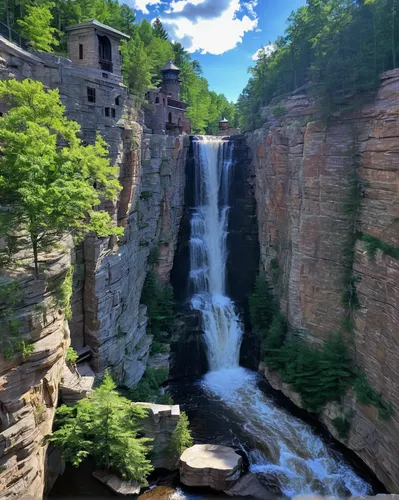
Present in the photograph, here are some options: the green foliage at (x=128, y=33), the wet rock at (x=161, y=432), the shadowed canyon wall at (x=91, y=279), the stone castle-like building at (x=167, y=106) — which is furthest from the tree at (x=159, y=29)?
the wet rock at (x=161, y=432)

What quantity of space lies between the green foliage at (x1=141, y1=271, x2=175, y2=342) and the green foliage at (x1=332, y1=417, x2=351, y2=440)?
43.6 ft

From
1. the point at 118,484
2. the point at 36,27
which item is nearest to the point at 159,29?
the point at 36,27

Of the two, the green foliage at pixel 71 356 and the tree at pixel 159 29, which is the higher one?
the tree at pixel 159 29

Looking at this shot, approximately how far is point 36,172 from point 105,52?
46.3 feet

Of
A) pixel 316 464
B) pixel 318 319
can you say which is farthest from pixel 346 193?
pixel 316 464

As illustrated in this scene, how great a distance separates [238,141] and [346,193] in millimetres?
16253

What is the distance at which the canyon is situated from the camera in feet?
47.8

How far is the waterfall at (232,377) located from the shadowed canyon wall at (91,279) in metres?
2.51

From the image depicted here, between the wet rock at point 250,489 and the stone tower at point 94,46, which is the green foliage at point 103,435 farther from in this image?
the stone tower at point 94,46

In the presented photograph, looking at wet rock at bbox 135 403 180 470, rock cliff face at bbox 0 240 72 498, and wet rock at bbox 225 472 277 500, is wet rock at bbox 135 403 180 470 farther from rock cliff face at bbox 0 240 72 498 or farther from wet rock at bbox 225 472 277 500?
rock cliff face at bbox 0 240 72 498

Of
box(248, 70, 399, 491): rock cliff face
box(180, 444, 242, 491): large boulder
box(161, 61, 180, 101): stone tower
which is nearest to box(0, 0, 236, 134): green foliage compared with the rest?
box(161, 61, 180, 101): stone tower

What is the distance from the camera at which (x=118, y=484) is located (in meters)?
16.9

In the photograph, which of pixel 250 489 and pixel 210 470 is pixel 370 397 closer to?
pixel 250 489

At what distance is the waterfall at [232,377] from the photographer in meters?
→ 19.0
